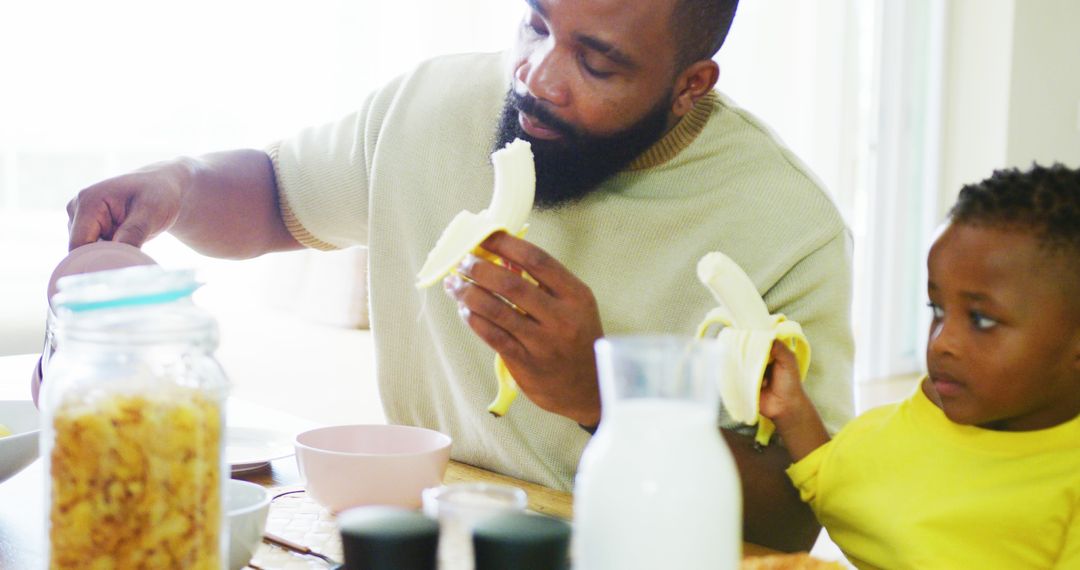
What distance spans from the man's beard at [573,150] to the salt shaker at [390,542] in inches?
30.8

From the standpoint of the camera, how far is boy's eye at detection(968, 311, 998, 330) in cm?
103

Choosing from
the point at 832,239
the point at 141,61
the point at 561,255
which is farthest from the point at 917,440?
the point at 141,61

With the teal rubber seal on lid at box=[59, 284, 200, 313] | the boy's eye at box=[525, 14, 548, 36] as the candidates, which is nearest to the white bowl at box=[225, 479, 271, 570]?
the teal rubber seal on lid at box=[59, 284, 200, 313]

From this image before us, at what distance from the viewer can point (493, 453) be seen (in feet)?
4.51

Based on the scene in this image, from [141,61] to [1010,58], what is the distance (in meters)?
3.21

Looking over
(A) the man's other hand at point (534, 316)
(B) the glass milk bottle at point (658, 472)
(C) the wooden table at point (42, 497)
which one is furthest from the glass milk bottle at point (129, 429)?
(A) the man's other hand at point (534, 316)

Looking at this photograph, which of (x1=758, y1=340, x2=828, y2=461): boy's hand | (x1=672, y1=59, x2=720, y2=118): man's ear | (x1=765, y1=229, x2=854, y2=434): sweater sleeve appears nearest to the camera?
(x1=758, y1=340, x2=828, y2=461): boy's hand

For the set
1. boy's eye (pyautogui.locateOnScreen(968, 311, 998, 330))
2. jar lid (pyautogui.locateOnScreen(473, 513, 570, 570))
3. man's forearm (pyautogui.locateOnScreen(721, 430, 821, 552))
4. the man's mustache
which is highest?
the man's mustache

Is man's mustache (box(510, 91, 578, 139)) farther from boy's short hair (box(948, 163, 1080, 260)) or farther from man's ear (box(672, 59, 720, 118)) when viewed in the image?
boy's short hair (box(948, 163, 1080, 260))

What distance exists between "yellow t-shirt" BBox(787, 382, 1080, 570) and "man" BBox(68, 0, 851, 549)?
7cm

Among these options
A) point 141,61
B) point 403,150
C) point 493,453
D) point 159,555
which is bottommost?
point 493,453

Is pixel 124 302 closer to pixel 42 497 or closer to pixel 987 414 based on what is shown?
pixel 42 497

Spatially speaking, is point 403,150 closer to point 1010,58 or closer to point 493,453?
point 493,453

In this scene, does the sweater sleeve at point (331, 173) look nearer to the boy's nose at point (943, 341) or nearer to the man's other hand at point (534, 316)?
the man's other hand at point (534, 316)
